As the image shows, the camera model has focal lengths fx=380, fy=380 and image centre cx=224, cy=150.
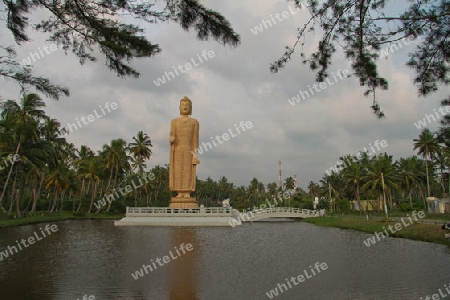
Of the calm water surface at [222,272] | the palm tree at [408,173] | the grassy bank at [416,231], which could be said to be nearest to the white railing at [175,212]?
the grassy bank at [416,231]

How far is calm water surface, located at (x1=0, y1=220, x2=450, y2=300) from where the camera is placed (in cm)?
641

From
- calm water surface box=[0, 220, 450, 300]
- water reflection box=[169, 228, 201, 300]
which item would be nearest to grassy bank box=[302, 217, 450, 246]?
calm water surface box=[0, 220, 450, 300]

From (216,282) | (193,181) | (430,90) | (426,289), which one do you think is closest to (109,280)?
(216,282)

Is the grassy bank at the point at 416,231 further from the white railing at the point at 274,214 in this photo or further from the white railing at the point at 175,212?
the white railing at the point at 274,214

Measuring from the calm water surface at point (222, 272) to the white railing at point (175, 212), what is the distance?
40.2 ft

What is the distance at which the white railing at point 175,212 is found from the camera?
82.0ft

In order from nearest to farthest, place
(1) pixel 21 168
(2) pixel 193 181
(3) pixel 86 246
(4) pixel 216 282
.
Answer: (4) pixel 216 282
(3) pixel 86 246
(1) pixel 21 168
(2) pixel 193 181

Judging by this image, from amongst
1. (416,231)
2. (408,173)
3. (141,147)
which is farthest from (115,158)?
(408,173)

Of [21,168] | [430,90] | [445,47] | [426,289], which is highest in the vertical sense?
[21,168]

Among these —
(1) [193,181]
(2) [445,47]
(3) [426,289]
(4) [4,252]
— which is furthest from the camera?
(1) [193,181]

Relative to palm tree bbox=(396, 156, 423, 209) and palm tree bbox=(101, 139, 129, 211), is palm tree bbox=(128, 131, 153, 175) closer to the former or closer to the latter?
palm tree bbox=(101, 139, 129, 211)

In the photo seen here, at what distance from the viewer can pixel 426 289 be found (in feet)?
21.6

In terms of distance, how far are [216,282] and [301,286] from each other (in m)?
1.58

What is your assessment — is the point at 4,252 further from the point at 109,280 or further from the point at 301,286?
the point at 301,286
